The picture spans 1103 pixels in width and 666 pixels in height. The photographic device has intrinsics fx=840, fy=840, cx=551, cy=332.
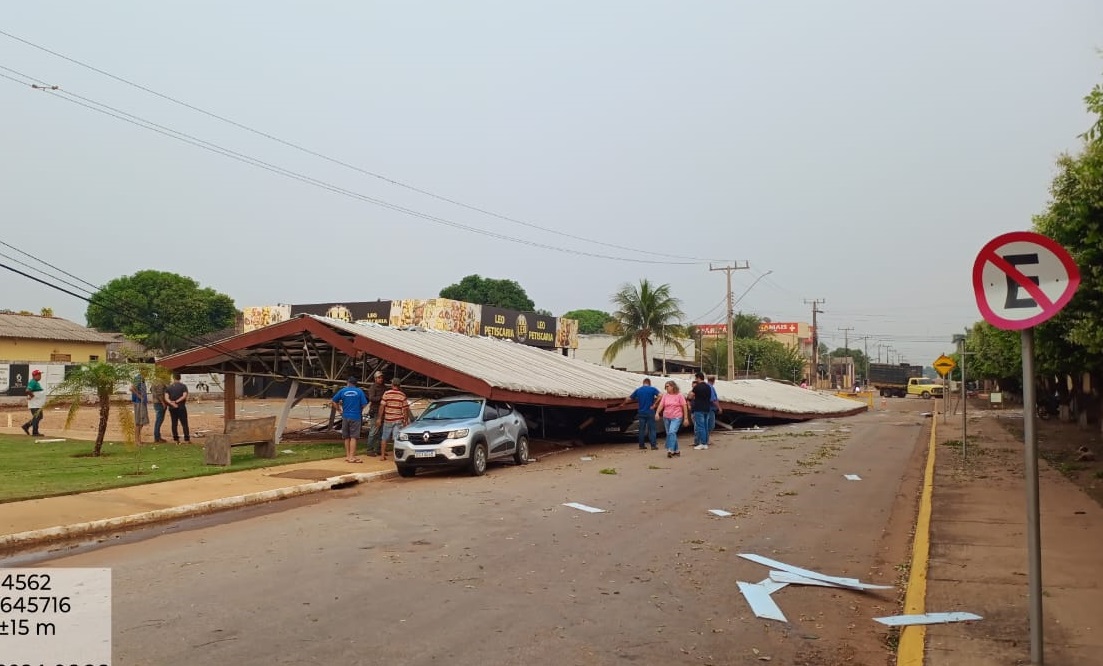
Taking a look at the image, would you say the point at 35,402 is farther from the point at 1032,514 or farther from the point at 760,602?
the point at 1032,514

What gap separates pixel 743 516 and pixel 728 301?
45.4m

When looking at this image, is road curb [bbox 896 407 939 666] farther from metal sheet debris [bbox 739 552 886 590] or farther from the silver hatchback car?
the silver hatchback car

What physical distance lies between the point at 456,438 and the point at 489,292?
81795 mm

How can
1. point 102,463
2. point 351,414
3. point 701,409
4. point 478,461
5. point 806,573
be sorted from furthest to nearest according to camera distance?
1. point 701,409
2. point 351,414
3. point 102,463
4. point 478,461
5. point 806,573

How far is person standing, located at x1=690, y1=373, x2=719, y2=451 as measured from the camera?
70.6 feet

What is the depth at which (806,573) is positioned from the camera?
7945mm

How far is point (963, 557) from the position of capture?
8.55m

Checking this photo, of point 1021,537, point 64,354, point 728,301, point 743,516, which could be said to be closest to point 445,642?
point 743,516

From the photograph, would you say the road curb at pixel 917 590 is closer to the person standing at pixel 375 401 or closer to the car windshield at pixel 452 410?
the car windshield at pixel 452 410

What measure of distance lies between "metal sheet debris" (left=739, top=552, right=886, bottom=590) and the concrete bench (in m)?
11.5

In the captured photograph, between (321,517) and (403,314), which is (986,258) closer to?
(321,517)

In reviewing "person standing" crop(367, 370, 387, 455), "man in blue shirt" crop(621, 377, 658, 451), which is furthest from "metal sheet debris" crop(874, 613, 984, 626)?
"man in blue shirt" crop(621, 377, 658, 451)

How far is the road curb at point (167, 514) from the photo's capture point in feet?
31.6

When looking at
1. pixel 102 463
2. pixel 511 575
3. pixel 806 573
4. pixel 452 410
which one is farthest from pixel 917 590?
pixel 102 463
